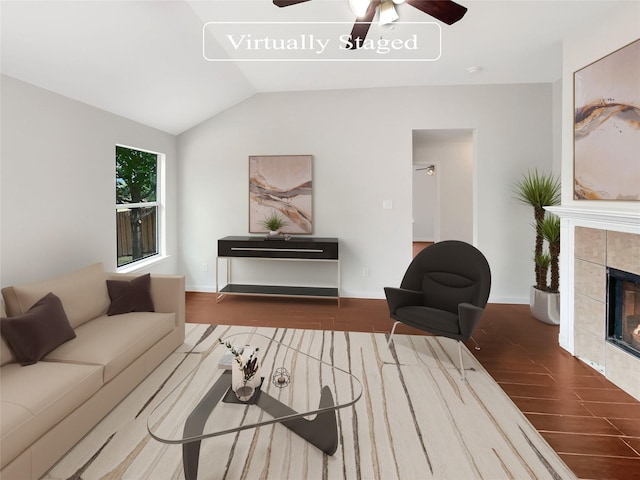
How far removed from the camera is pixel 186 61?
3.36m

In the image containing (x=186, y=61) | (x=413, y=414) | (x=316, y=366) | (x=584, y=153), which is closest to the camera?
(x=316, y=366)

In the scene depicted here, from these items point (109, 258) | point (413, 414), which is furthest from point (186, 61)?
point (413, 414)

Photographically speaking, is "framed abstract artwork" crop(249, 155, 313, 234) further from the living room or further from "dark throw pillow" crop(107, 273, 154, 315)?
"dark throw pillow" crop(107, 273, 154, 315)

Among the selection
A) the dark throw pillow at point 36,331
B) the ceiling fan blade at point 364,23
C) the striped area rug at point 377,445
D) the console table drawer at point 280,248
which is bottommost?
the striped area rug at point 377,445

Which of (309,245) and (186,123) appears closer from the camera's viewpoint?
(309,245)

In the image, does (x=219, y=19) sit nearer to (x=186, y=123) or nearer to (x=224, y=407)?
(x=186, y=123)

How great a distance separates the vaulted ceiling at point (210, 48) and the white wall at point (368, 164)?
1.07ft

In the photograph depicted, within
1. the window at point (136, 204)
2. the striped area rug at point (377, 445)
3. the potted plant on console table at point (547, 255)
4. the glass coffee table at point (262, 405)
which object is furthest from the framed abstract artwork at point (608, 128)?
the window at point (136, 204)

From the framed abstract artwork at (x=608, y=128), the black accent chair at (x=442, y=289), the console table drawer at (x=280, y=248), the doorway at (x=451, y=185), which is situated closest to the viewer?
the framed abstract artwork at (x=608, y=128)

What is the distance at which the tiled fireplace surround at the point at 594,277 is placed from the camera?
2.48 m

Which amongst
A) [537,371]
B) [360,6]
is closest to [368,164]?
[360,6]

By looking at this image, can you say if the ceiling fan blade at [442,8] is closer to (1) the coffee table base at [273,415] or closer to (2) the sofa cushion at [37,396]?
(1) the coffee table base at [273,415]

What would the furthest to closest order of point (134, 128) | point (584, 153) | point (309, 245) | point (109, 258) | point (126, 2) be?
point (309, 245), point (134, 128), point (109, 258), point (584, 153), point (126, 2)

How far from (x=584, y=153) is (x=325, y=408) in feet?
9.57
